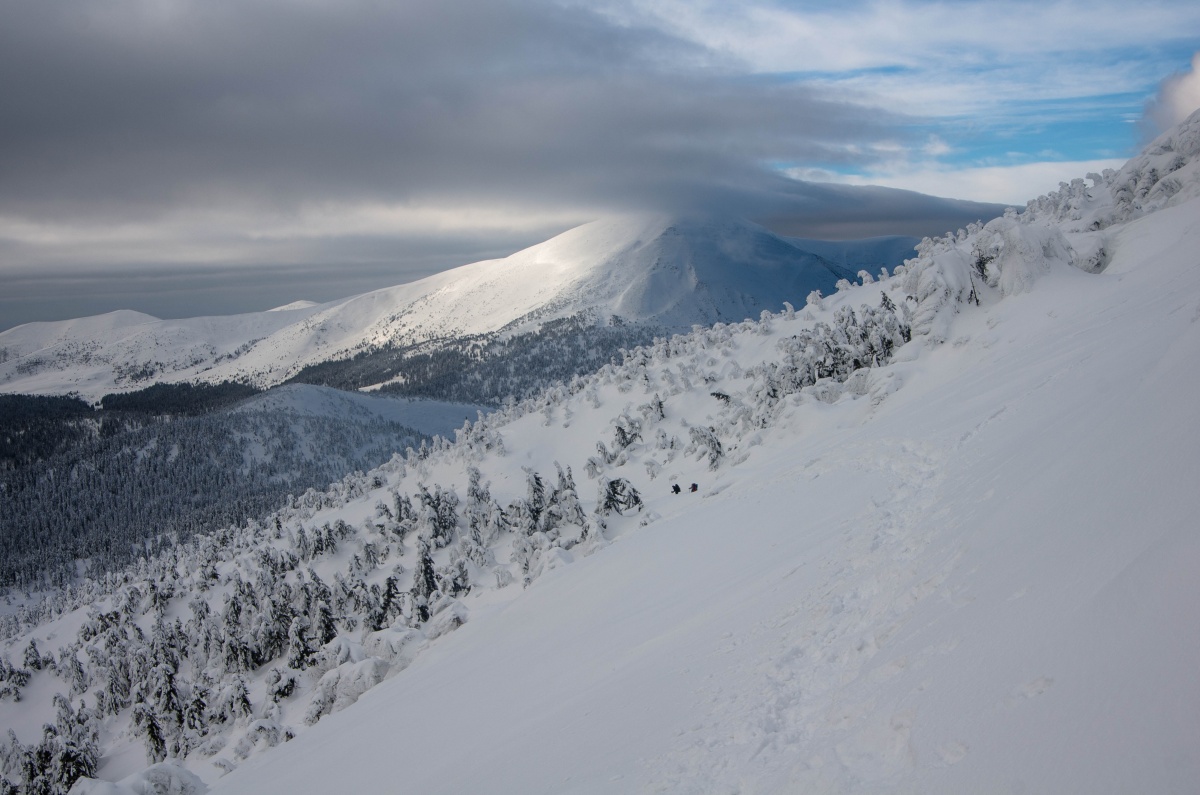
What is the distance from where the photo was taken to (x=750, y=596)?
12.7 m

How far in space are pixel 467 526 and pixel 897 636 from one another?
50910mm

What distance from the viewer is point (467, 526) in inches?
2192

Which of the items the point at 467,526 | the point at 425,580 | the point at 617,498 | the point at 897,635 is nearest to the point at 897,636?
the point at 897,635

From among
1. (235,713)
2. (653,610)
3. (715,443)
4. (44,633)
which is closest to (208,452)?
(44,633)

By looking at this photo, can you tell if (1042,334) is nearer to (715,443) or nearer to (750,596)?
(715,443)

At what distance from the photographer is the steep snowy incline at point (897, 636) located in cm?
524

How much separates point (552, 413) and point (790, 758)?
67.2 meters

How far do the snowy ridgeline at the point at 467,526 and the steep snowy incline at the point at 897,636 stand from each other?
11249mm

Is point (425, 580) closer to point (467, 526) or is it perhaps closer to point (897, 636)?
point (467, 526)

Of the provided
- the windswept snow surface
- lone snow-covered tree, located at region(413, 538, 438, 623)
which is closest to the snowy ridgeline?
lone snow-covered tree, located at region(413, 538, 438, 623)

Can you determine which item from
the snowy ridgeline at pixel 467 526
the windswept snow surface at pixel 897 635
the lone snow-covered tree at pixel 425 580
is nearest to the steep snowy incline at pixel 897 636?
the windswept snow surface at pixel 897 635

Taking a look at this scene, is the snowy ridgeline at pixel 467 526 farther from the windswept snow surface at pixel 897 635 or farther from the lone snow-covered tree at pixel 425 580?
the windswept snow surface at pixel 897 635

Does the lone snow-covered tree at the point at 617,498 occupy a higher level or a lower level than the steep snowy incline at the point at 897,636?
lower

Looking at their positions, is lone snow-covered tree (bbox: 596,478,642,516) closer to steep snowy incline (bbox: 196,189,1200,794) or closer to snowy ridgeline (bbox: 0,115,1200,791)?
snowy ridgeline (bbox: 0,115,1200,791)
